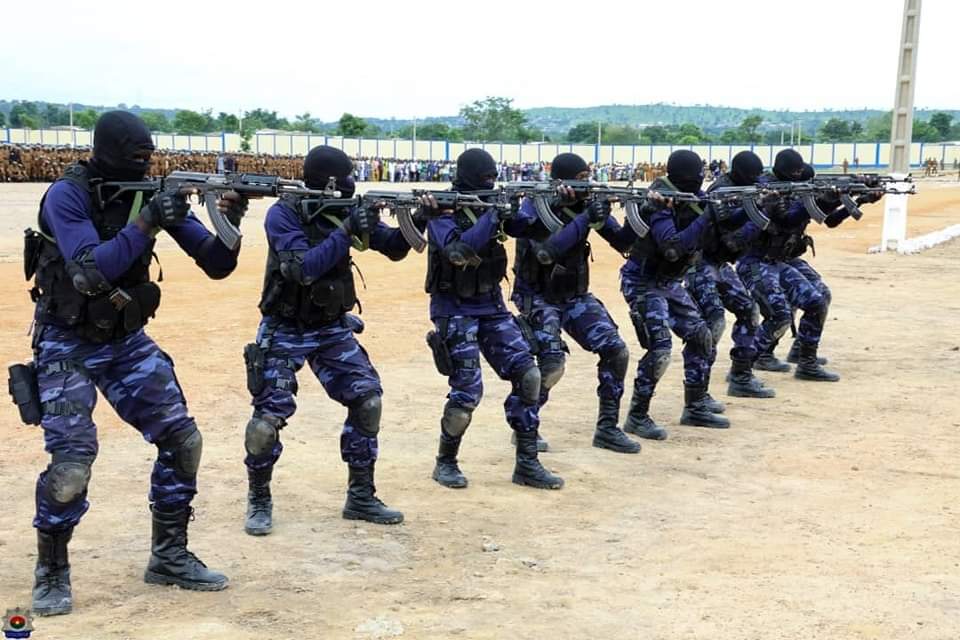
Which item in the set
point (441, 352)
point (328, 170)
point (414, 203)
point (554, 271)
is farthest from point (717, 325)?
point (328, 170)

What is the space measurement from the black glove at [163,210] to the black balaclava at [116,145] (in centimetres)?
34

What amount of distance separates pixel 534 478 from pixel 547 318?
1.24 meters

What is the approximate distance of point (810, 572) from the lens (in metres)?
5.70

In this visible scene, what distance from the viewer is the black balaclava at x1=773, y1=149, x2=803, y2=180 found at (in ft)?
35.8

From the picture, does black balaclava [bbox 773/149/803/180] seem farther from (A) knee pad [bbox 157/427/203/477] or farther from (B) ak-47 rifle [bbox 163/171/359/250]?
(A) knee pad [bbox 157/427/203/477]

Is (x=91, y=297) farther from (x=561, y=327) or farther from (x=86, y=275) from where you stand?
(x=561, y=327)

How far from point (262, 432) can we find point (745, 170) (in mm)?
5943

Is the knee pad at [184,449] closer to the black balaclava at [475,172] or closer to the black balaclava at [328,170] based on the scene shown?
the black balaclava at [328,170]

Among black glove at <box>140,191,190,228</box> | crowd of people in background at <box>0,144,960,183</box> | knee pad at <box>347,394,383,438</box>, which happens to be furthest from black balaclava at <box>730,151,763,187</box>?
crowd of people in background at <box>0,144,960,183</box>

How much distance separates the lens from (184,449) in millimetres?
5359

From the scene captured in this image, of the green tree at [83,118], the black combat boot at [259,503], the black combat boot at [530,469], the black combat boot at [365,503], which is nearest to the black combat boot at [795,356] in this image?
the black combat boot at [530,469]

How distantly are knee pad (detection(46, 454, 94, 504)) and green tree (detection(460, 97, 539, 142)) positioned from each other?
10359cm

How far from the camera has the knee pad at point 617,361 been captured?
8.19 m

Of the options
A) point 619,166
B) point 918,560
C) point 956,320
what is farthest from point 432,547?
point 619,166
